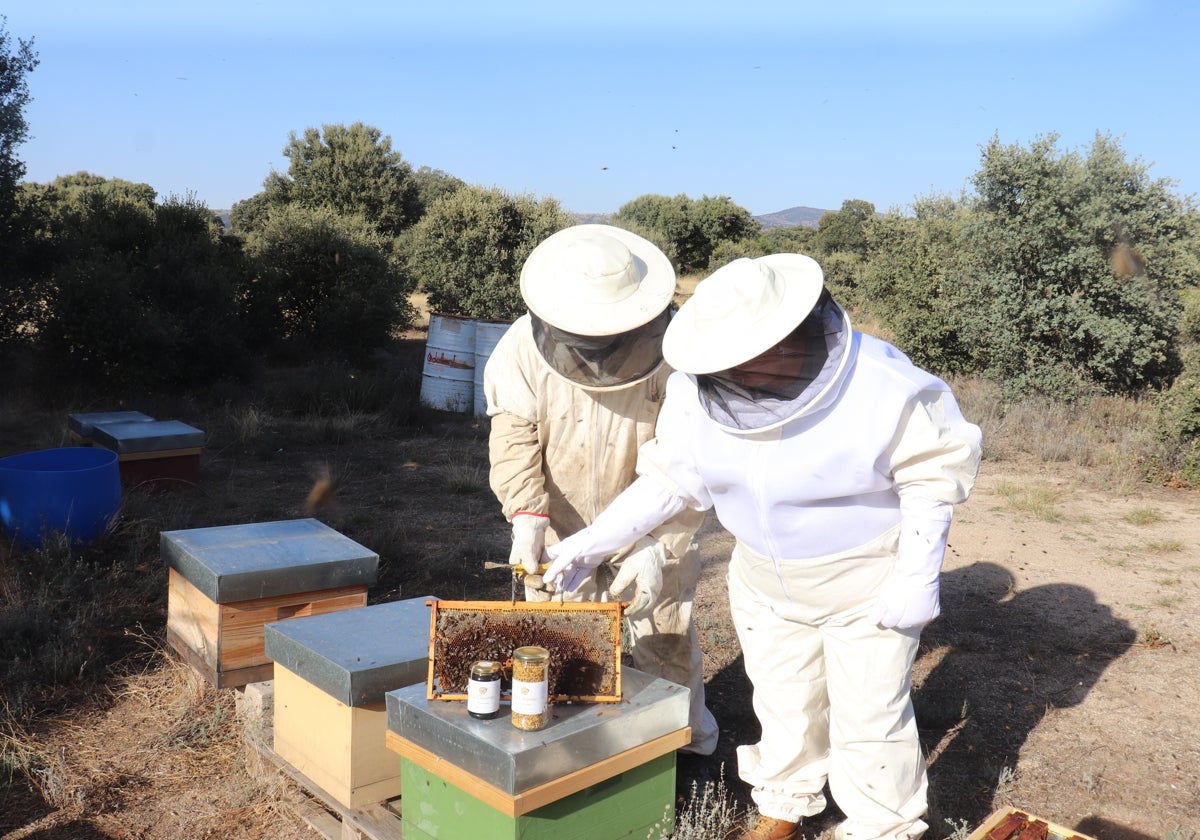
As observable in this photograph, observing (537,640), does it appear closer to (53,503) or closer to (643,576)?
(643,576)

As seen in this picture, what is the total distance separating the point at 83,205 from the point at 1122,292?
43.1 feet

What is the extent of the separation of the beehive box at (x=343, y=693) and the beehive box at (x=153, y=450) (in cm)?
380

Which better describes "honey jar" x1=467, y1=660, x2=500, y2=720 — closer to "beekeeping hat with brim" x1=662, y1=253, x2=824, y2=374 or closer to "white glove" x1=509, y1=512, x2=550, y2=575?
"white glove" x1=509, y1=512, x2=550, y2=575

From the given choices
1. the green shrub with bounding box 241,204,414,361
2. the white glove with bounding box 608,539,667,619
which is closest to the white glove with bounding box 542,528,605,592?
the white glove with bounding box 608,539,667,619

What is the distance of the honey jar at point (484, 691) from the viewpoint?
2225mm

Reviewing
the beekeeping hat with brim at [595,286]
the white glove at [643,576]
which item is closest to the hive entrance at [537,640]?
the white glove at [643,576]

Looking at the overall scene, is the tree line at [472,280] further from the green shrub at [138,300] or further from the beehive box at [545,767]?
the beehive box at [545,767]

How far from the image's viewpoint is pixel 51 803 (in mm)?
3240

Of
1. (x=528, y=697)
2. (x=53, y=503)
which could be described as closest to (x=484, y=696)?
(x=528, y=697)

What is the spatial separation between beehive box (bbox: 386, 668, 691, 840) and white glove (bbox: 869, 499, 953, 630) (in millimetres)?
610

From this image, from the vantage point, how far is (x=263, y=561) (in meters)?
3.47

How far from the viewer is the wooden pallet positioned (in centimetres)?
267

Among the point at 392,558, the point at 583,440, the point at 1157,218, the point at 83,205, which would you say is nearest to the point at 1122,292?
the point at 1157,218

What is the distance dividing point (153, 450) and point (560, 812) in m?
5.10
